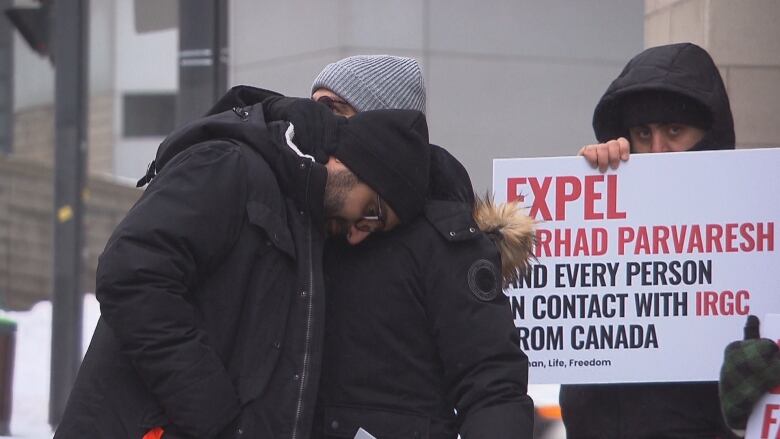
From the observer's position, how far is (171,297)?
9.05 feet

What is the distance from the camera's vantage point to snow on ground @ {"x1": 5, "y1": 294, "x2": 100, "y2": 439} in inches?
444

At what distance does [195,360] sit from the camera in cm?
276

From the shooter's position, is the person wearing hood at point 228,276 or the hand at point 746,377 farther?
the hand at point 746,377

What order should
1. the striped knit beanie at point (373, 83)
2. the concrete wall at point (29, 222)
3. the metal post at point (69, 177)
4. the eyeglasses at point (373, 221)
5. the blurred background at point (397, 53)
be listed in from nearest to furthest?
the eyeglasses at point (373, 221)
the striped knit beanie at point (373, 83)
the blurred background at point (397, 53)
the metal post at point (69, 177)
the concrete wall at point (29, 222)

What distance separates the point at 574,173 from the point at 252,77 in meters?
7.49

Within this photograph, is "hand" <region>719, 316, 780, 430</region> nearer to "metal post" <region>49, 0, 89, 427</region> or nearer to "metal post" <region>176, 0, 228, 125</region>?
"metal post" <region>176, 0, 228, 125</region>

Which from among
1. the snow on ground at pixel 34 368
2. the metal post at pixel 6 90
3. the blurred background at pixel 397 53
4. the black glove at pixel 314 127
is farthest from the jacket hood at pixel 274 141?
the metal post at pixel 6 90

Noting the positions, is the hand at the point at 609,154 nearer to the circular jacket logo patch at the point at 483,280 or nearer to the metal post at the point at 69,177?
the circular jacket logo patch at the point at 483,280

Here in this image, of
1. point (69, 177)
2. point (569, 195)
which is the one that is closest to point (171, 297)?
point (569, 195)

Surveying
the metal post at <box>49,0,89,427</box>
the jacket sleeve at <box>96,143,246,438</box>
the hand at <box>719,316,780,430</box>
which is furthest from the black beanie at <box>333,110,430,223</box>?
the metal post at <box>49,0,89,427</box>

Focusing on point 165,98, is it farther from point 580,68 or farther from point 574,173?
point 574,173

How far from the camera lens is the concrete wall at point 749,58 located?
5.63 meters

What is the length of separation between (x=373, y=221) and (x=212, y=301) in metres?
0.38

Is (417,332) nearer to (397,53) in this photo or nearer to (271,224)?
(271,224)
